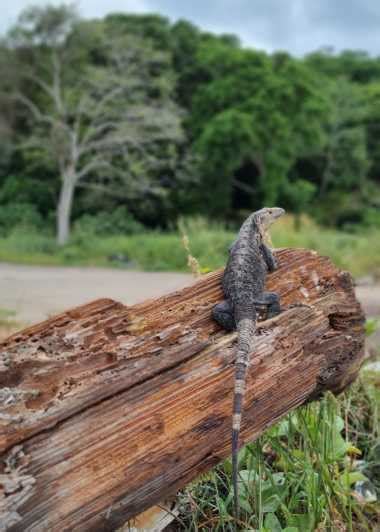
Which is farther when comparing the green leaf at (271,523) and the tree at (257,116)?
the tree at (257,116)

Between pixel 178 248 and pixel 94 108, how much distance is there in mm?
9285

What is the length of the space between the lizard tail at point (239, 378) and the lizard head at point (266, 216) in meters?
0.98

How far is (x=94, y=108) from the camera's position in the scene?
2330 cm

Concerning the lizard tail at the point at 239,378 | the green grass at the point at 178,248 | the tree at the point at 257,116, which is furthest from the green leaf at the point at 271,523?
the tree at the point at 257,116

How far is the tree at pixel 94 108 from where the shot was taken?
74.7ft

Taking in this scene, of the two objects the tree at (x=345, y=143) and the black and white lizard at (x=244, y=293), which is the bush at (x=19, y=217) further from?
the black and white lizard at (x=244, y=293)

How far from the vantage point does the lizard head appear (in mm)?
3292

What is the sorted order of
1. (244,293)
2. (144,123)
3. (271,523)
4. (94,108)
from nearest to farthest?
1. (271,523)
2. (244,293)
3. (144,123)
4. (94,108)

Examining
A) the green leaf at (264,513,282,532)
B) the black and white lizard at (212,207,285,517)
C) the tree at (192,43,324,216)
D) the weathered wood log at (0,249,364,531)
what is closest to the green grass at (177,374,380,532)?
the green leaf at (264,513,282,532)

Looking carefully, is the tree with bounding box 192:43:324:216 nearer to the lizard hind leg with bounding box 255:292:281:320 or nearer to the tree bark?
the tree bark

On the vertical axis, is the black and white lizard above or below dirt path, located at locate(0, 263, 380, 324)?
above

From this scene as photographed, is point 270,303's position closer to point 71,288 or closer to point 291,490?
point 291,490

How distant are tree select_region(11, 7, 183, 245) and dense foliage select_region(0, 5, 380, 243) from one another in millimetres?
57

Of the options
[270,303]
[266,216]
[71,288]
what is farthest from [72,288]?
[270,303]
